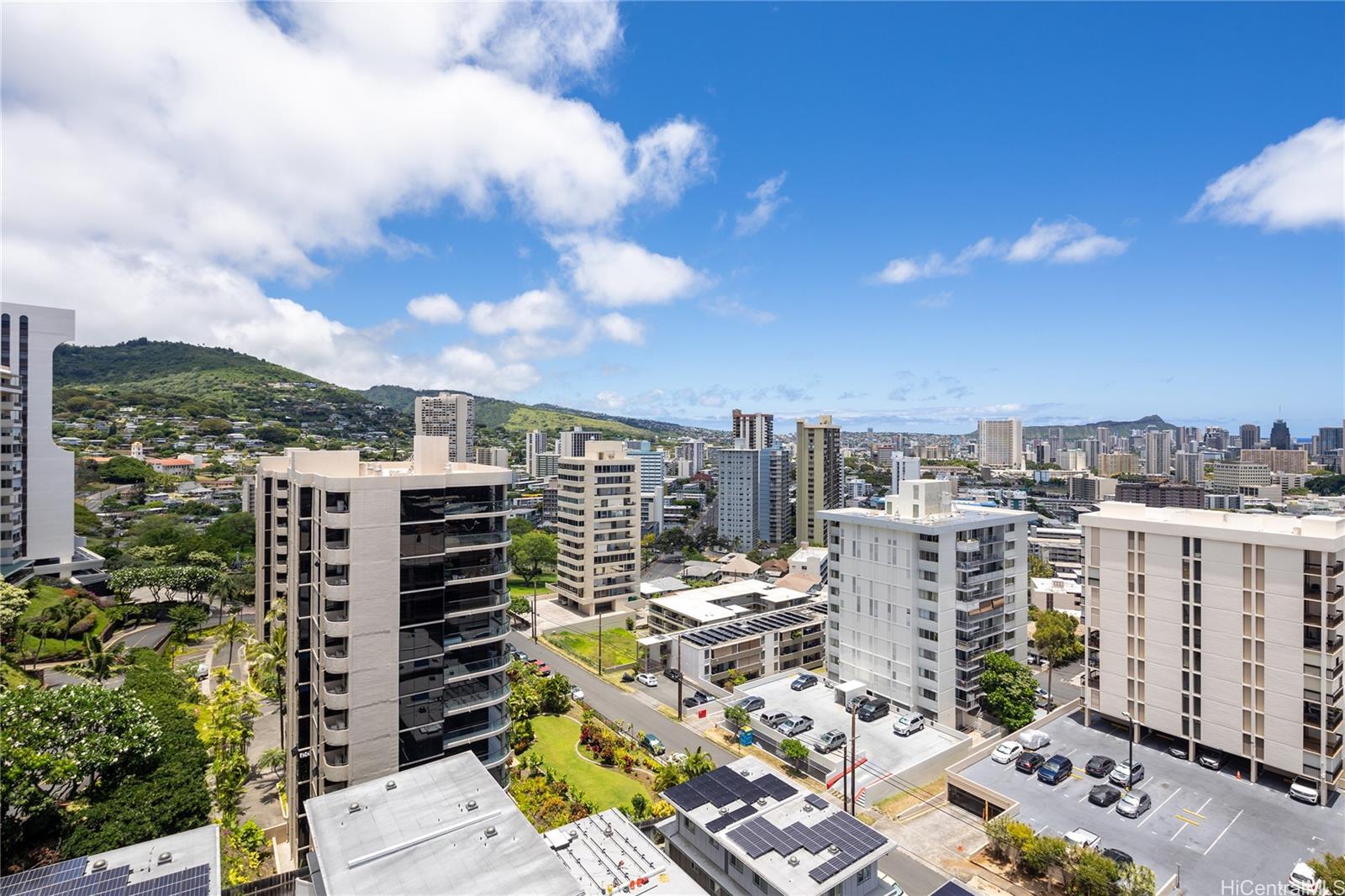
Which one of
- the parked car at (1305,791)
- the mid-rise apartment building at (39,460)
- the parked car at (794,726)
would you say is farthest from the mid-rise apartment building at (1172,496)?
the mid-rise apartment building at (39,460)

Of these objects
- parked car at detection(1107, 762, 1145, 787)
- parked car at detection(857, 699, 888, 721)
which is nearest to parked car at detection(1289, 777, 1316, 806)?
parked car at detection(1107, 762, 1145, 787)

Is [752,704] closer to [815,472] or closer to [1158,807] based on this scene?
[1158,807]

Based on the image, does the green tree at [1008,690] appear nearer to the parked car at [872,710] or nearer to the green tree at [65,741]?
the parked car at [872,710]

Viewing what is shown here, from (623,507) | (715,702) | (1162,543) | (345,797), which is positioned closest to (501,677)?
(345,797)

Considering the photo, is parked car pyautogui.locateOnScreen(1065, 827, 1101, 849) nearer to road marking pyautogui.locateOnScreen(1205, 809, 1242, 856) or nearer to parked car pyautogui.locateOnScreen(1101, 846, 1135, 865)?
parked car pyautogui.locateOnScreen(1101, 846, 1135, 865)

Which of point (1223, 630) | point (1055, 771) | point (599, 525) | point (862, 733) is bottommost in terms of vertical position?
point (862, 733)

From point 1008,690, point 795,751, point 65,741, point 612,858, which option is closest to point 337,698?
point 65,741

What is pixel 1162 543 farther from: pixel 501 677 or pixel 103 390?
pixel 103 390
